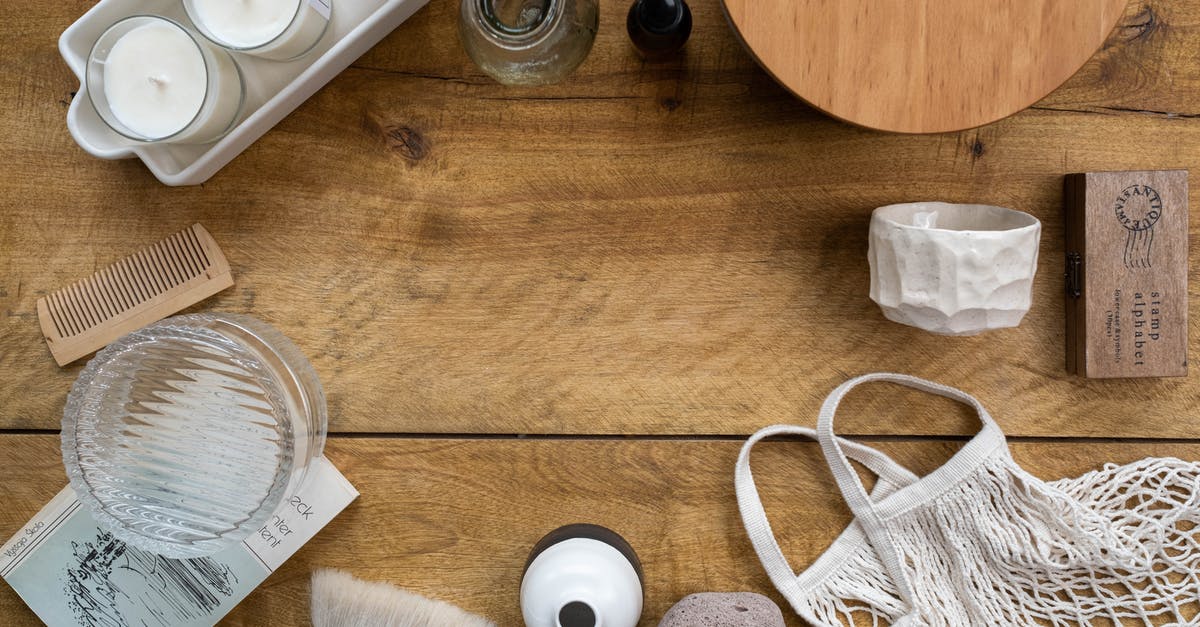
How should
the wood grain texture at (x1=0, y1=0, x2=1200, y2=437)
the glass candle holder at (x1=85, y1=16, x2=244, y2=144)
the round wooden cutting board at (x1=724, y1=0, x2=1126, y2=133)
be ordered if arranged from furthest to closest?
the wood grain texture at (x1=0, y1=0, x2=1200, y2=437) → the glass candle holder at (x1=85, y1=16, x2=244, y2=144) → the round wooden cutting board at (x1=724, y1=0, x2=1126, y2=133)

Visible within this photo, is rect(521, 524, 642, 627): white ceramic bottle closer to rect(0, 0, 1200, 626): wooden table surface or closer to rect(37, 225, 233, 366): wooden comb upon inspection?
rect(0, 0, 1200, 626): wooden table surface

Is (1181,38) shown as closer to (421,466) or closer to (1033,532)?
(1033,532)

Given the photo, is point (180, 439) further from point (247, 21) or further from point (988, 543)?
point (988, 543)

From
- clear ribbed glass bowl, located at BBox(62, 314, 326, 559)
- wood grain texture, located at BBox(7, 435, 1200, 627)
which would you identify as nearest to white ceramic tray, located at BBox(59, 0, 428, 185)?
clear ribbed glass bowl, located at BBox(62, 314, 326, 559)

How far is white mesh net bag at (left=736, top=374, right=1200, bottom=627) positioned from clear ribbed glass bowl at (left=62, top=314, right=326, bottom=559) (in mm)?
492

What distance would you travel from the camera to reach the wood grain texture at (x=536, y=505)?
2.89ft

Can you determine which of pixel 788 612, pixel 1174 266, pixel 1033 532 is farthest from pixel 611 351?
pixel 1174 266

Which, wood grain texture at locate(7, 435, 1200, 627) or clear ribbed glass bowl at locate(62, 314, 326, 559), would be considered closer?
clear ribbed glass bowl at locate(62, 314, 326, 559)

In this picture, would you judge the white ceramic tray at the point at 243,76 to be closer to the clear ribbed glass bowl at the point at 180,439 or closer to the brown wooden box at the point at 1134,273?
the clear ribbed glass bowl at the point at 180,439

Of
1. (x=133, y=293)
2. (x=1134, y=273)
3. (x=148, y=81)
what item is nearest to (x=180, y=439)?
(x=133, y=293)

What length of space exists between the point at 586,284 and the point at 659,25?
280mm

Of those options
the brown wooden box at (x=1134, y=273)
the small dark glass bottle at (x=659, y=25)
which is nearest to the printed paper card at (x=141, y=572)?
the small dark glass bottle at (x=659, y=25)

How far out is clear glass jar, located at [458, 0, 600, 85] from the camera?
0.74 meters

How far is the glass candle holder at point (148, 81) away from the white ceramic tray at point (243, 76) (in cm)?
4
